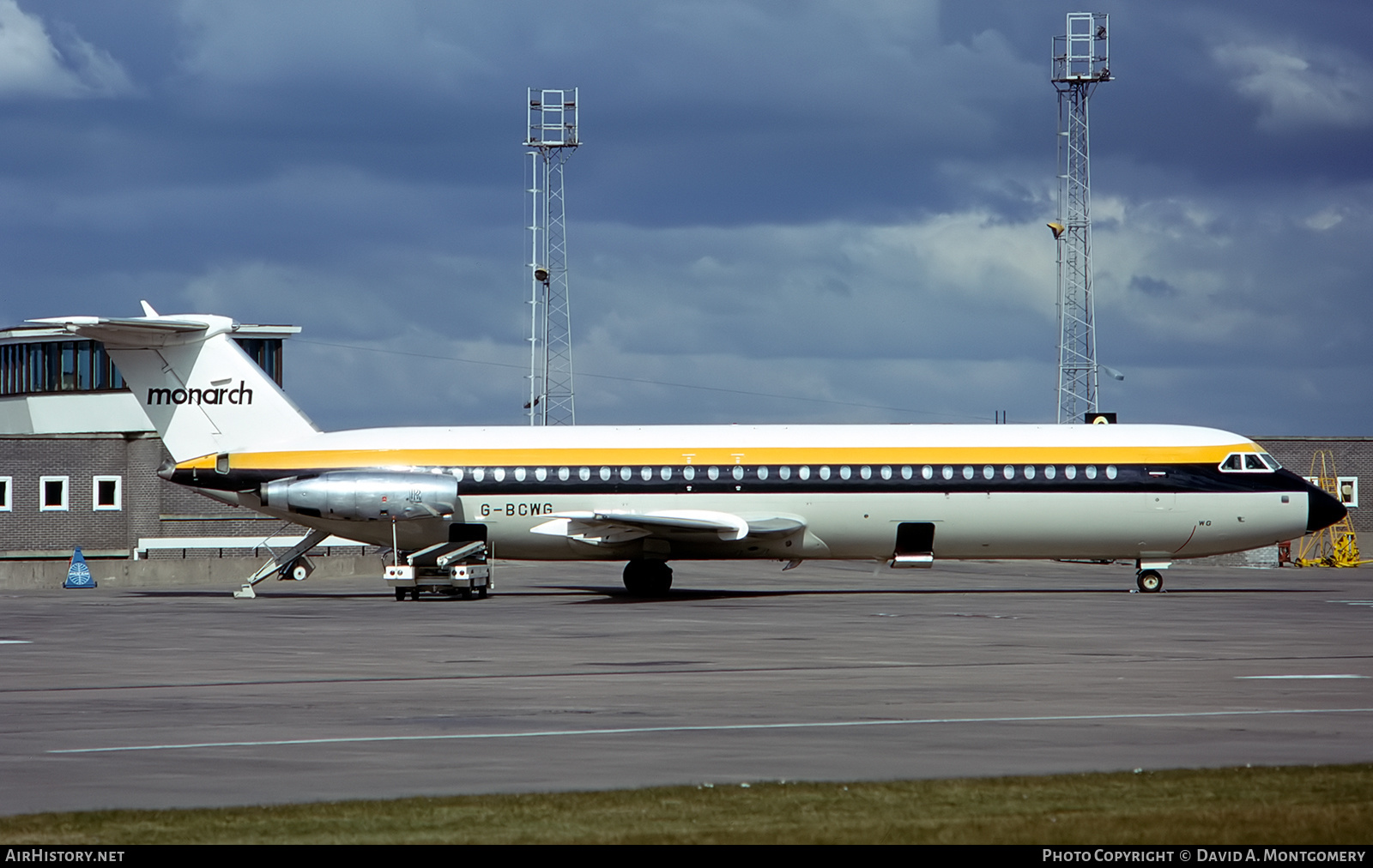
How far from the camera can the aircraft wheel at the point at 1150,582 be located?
3947cm

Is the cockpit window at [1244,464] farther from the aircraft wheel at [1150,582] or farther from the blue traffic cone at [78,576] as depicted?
the blue traffic cone at [78,576]

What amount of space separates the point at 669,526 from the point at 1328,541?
36.7 meters

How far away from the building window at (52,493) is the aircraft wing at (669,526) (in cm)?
3077

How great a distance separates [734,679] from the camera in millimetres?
19594

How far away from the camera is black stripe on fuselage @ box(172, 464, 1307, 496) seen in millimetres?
38656

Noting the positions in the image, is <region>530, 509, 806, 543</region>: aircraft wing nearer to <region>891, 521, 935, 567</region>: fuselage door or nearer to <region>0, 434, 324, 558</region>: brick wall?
<region>891, 521, 935, 567</region>: fuselage door

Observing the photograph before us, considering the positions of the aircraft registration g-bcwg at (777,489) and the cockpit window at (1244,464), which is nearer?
the aircraft registration g-bcwg at (777,489)

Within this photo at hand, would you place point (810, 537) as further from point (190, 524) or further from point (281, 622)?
point (190, 524)

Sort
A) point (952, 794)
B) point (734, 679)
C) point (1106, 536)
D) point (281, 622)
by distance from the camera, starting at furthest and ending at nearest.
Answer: point (1106, 536) → point (281, 622) → point (734, 679) → point (952, 794)

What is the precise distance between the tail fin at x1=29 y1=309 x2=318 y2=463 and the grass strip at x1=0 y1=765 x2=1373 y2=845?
3105 cm

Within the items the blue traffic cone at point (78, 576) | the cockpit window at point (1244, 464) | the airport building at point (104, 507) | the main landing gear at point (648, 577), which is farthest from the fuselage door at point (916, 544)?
the airport building at point (104, 507)

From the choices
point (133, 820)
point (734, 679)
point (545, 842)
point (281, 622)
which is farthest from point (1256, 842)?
point (281, 622)

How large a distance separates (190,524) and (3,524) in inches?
265

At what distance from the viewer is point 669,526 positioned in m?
37.8
